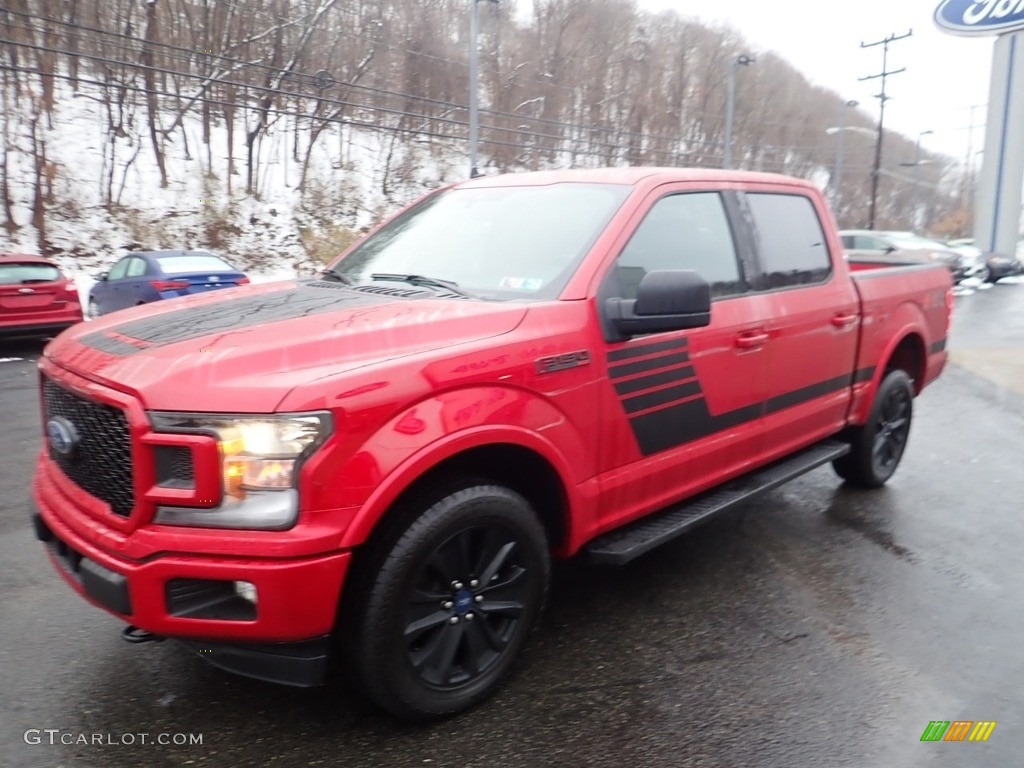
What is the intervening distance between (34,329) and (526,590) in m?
11.1

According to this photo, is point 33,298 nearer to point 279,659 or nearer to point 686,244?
point 686,244

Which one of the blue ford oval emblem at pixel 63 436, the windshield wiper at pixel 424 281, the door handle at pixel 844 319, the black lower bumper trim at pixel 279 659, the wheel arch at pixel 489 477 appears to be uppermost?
the windshield wiper at pixel 424 281

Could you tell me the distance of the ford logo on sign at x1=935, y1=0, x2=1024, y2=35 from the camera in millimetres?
26953

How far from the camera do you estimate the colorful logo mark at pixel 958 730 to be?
2760 mm

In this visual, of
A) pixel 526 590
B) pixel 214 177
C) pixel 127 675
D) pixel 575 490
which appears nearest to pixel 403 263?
pixel 575 490

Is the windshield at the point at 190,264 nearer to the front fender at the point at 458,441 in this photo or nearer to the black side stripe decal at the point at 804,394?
the black side stripe decal at the point at 804,394

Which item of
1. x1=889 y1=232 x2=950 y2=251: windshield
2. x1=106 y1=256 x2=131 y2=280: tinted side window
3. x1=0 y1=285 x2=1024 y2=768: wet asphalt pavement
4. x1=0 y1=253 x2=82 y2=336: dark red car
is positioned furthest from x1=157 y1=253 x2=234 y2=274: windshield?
x1=889 y1=232 x2=950 y2=251: windshield

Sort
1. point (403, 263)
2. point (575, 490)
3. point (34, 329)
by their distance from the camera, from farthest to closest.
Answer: point (34, 329) < point (403, 263) < point (575, 490)

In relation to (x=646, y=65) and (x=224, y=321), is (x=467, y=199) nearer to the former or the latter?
(x=224, y=321)

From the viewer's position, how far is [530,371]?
2.88 m

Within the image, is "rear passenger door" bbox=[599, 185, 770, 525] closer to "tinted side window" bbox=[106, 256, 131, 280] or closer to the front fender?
the front fender

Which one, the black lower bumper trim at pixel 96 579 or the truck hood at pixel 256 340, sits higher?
the truck hood at pixel 256 340

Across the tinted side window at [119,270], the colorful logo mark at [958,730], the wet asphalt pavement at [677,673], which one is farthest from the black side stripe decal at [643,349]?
the tinted side window at [119,270]

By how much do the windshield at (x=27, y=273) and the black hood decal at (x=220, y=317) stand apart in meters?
9.94
